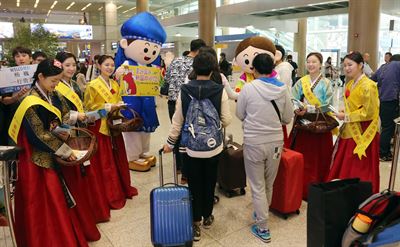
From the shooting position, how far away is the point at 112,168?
3471 millimetres

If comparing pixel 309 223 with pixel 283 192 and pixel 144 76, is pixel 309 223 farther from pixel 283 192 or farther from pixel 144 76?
pixel 144 76

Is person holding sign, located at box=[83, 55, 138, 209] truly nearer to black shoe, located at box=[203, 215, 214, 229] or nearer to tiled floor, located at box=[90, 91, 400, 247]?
tiled floor, located at box=[90, 91, 400, 247]

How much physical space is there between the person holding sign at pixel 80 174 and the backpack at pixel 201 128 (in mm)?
868

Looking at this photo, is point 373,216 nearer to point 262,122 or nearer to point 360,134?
point 262,122

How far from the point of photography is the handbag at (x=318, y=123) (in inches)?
132

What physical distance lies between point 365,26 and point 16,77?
8583 millimetres

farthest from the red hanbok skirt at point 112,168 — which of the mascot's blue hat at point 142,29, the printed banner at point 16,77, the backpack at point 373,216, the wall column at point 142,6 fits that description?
the wall column at point 142,6

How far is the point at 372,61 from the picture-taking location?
9.47 metres

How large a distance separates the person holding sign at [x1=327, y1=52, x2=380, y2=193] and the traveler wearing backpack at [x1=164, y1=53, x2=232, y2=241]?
1249 millimetres

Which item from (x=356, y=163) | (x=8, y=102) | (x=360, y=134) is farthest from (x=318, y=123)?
(x=8, y=102)

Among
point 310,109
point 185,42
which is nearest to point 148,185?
point 310,109

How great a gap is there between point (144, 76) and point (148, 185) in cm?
124

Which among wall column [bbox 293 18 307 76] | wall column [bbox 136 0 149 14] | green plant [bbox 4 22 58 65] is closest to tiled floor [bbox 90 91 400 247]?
green plant [bbox 4 22 58 65]

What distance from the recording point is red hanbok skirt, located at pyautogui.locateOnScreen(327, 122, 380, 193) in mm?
3223
